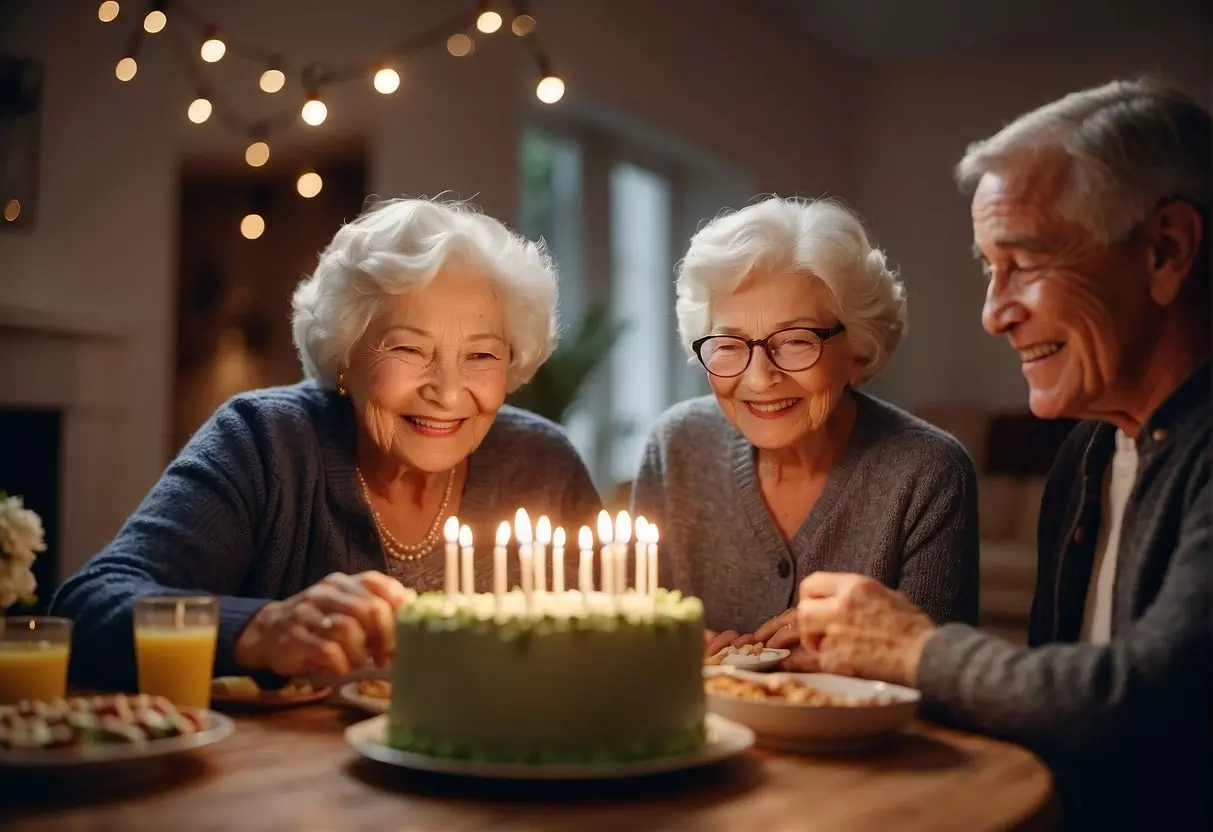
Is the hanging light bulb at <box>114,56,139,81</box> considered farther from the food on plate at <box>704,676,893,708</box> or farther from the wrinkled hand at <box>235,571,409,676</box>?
the food on plate at <box>704,676,893,708</box>

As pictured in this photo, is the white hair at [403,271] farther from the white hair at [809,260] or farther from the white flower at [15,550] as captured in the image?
the white flower at [15,550]

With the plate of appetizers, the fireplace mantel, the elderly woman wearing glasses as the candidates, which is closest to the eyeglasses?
the elderly woman wearing glasses

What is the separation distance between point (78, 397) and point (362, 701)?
307cm

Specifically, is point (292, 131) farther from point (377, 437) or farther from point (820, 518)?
point (820, 518)

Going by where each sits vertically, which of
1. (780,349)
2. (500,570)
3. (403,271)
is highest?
(403,271)

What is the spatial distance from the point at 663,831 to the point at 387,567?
3.53 ft

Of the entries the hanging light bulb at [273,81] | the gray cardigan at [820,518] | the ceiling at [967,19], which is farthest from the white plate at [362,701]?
the ceiling at [967,19]

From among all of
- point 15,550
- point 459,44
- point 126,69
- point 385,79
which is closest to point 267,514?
point 15,550

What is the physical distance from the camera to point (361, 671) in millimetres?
1622

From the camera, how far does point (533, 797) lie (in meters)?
1.14

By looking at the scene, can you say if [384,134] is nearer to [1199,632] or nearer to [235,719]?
[235,719]

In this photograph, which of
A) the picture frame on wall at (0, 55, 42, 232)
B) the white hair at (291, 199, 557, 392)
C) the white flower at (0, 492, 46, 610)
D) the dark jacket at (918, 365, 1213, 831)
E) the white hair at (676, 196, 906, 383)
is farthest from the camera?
the picture frame on wall at (0, 55, 42, 232)

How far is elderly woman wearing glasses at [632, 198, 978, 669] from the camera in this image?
6.73 ft

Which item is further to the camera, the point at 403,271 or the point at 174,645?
the point at 403,271
